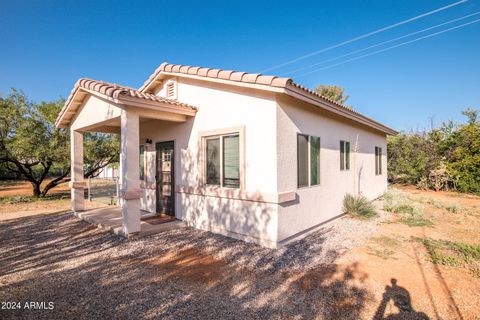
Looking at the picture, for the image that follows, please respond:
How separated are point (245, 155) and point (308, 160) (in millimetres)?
1753

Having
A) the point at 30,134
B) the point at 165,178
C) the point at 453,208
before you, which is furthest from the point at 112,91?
the point at 453,208

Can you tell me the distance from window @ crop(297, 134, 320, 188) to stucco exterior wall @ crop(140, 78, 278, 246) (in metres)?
1.08

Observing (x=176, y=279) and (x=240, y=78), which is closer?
(x=176, y=279)

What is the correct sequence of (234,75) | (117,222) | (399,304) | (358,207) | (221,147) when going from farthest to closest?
(358,207) < (117,222) < (221,147) < (234,75) < (399,304)

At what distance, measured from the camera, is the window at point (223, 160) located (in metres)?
5.85

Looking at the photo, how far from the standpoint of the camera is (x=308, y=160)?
20.5ft

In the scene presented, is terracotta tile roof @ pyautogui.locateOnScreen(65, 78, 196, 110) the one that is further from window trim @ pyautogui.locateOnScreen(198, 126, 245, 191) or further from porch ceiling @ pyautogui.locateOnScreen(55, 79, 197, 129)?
window trim @ pyautogui.locateOnScreen(198, 126, 245, 191)

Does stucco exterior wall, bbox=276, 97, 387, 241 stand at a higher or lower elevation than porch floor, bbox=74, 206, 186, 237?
higher

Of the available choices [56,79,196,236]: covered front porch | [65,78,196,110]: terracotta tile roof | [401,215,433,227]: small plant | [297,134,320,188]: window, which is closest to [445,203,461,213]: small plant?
[401,215,433,227]: small plant

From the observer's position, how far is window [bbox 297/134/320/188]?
5.96 metres

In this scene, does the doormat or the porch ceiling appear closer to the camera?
the porch ceiling

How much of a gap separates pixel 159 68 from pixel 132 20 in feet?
21.3

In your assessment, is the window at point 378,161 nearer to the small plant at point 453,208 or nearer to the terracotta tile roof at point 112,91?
the small plant at point 453,208

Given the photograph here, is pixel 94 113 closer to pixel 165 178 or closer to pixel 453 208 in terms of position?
pixel 165 178
